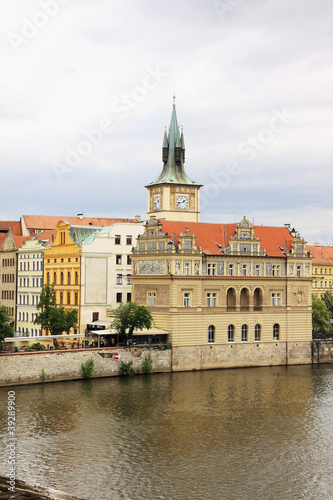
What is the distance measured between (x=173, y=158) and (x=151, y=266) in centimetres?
2749

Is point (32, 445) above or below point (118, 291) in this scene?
below

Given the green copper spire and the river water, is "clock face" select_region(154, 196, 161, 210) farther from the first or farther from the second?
the river water

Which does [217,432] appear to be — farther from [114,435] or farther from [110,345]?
[110,345]

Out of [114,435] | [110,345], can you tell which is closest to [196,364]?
[110,345]

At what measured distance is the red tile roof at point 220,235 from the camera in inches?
3236

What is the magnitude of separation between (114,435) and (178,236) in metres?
32.8

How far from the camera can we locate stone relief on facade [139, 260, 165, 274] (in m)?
80.2

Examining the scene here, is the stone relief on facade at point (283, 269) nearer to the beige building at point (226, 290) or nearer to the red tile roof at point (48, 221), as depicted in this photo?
the beige building at point (226, 290)

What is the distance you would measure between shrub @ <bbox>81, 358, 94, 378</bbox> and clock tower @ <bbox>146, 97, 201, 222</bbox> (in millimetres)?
35436

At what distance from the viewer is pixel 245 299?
278 ft

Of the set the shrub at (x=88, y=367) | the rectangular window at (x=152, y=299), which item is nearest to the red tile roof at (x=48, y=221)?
the rectangular window at (x=152, y=299)

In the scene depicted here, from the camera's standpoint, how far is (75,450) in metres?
47.7

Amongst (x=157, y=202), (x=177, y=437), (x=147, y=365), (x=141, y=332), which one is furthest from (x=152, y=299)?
(x=177, y=437)

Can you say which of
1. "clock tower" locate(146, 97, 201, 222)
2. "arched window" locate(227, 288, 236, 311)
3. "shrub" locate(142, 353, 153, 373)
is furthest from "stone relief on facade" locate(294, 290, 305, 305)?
"clock tower" locate(146, 97, 201, 222)
